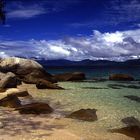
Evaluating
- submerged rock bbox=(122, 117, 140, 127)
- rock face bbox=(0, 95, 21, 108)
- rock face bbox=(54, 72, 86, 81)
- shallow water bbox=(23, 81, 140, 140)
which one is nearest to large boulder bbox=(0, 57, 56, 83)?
rock face bbox=(54, 72, 86, 81)

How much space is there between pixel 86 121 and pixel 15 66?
24.2 m

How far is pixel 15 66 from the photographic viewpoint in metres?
38.1

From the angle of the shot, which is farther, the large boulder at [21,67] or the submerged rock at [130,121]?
the large boulder at [21,67]

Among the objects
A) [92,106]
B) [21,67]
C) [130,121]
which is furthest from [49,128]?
[21,67]

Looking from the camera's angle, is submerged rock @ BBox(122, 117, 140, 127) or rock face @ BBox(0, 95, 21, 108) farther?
rock face @ BBox(0, 95, 21, 108)

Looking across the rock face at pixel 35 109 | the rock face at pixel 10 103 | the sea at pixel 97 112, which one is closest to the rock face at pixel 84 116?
the sea at pixel 97 112

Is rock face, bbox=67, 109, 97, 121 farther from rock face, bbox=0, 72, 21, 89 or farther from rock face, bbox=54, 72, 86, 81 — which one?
rock face, bbox=54, 72, 86, 81

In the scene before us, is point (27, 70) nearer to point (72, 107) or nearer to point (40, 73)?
point (40, 73)

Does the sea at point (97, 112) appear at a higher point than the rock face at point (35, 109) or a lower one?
lower

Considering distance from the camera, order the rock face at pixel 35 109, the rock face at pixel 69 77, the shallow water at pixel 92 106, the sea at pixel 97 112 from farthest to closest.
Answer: the rock face at pixel 69 77
the rock face at pixel 35 109
the shallow water at pixel 92 106
the sea at pixel 97 112

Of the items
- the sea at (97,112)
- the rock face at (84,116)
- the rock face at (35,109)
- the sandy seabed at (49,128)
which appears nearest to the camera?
the sandy seabed at (49,128)

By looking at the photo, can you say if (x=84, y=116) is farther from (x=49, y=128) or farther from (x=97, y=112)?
(x=49, y=128)

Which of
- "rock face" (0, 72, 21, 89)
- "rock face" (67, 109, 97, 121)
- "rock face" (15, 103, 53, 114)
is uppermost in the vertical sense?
"rock face" (0, 72, 21, 89)

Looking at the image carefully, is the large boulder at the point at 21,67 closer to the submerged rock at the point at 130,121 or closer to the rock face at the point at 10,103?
the rock face at the point at 10,103
